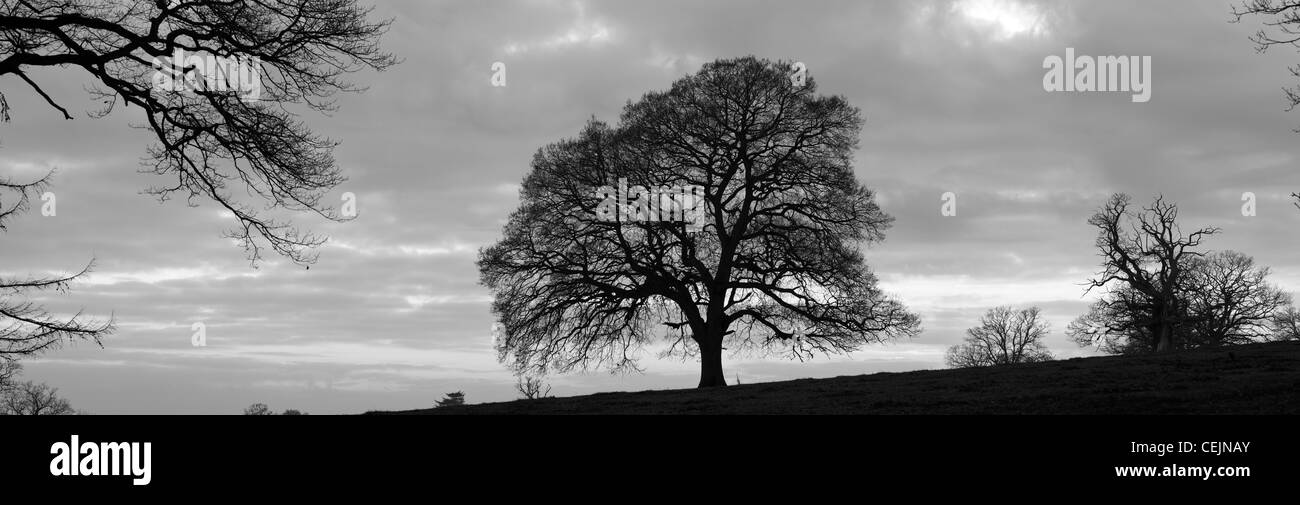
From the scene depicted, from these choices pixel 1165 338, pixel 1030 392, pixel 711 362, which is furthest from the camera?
pixel 1165 338

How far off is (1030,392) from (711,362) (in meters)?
11.7

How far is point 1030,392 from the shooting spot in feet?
62.0

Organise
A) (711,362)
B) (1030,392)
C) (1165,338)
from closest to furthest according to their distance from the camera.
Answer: (1030,392) < (711,362) < (1165,338)

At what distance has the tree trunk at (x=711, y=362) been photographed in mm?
29000

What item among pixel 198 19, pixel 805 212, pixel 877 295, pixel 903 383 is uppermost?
pixel 198 19

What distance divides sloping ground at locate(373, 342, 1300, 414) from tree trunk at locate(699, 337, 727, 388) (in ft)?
8.25

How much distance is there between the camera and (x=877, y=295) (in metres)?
29.1

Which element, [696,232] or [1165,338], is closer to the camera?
[696,232]

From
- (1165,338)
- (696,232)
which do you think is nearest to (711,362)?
(696,232)

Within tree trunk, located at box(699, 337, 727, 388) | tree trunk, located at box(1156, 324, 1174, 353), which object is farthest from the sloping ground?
tree trunk, located at box(1156, 324, 1174, 353)

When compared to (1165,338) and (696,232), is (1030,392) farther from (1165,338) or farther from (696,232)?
(1165,338)
